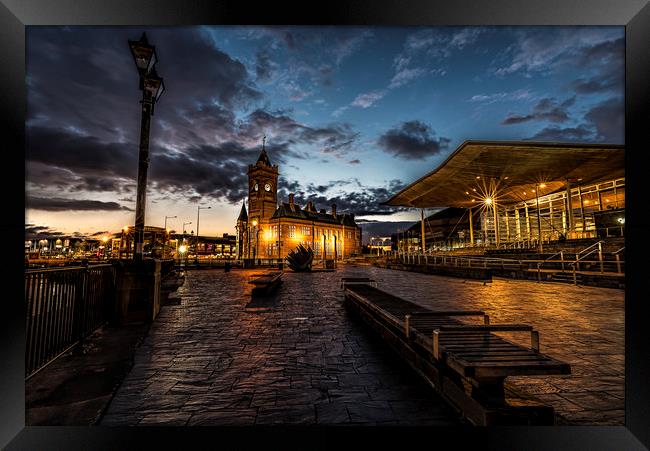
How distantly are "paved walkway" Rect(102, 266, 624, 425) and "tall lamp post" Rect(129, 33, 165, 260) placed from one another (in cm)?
231

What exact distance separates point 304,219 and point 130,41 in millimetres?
79327

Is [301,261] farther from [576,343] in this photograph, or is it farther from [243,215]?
[243,215]

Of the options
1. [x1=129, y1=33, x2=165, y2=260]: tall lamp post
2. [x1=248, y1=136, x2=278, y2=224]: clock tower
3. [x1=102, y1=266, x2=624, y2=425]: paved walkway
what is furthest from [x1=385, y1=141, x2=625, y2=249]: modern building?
[x1=248, y1=136, x2=278, y2=224]: clock tower

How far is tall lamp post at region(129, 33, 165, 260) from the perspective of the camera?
7.20 meters

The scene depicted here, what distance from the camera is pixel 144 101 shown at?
25.2ft

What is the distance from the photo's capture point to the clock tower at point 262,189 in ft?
267

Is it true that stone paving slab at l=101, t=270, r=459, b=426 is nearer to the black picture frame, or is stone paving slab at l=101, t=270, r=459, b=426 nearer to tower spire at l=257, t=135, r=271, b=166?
the black picture frame

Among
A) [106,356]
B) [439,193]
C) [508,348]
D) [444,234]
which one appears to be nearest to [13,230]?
[106,356]

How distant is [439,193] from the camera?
3378 centimetres

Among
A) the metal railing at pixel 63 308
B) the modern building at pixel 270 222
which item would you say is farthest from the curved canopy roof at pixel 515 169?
the modern building at pixel 270 222

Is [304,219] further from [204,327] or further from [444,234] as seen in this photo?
[204,327]

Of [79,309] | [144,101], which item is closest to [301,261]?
[144,101]
